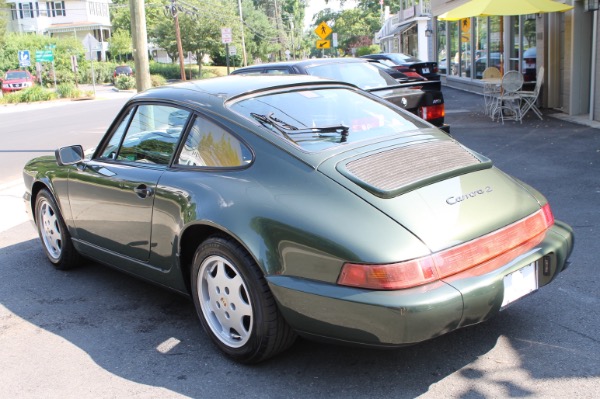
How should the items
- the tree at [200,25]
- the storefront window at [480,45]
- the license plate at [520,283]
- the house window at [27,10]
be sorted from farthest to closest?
1. the house window at [27,10]
2. the tree at [200,25]
3. the storefront window at [480,45]
4. the license plate at [520,283]

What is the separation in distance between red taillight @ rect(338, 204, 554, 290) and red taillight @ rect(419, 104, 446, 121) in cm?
502

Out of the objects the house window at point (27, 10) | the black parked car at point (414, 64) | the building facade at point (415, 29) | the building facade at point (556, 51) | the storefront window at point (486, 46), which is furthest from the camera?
the house window at point (27, 10)

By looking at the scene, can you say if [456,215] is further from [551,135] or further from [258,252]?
[551,135]

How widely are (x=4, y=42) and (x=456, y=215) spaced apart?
179 ft

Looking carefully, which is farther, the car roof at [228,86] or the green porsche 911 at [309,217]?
the car roof at [228,86]

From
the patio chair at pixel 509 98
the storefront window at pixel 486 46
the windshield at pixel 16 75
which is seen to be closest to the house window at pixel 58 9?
the windshield at pixel 16 75

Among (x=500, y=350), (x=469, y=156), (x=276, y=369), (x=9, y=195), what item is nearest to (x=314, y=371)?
(x=276, y=369)

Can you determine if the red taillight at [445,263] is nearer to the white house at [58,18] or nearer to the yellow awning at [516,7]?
the yellow awning at [516,7]

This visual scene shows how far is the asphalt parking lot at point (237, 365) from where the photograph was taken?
10.3 ft

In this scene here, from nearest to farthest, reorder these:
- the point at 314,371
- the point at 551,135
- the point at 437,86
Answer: the point at 314,371, the point at 437,86, the point at 551,135

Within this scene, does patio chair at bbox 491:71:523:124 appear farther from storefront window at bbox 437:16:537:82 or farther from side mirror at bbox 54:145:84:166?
side mirror at bbox 54:145:84:166

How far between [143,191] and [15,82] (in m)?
39.9

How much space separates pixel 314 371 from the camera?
3.34 meters

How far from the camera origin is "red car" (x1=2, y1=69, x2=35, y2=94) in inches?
1543
